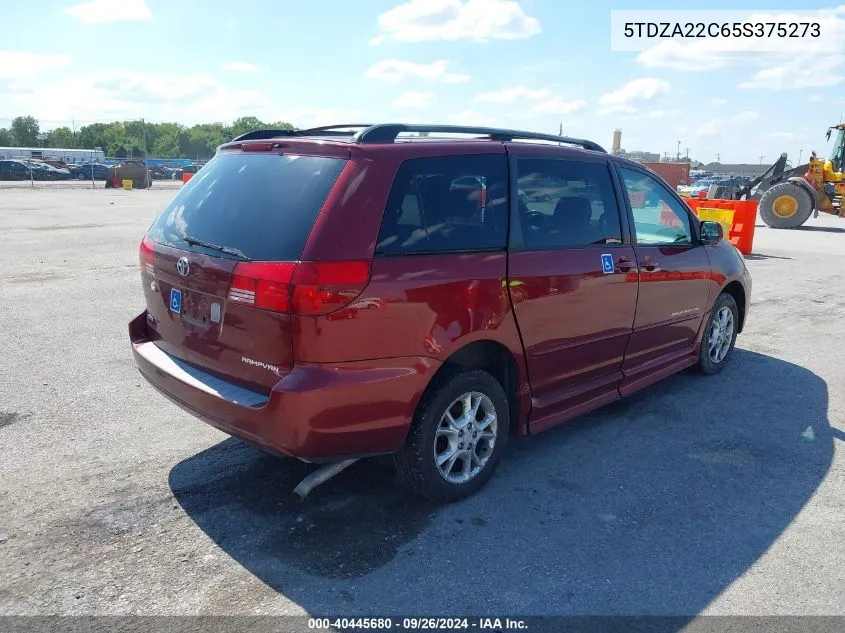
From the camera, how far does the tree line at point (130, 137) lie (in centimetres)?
11794

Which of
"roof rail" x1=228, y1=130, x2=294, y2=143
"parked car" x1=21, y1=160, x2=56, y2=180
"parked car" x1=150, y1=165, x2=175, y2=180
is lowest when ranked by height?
"roof rail" x1=228, y1=130, x2=294, y2=143

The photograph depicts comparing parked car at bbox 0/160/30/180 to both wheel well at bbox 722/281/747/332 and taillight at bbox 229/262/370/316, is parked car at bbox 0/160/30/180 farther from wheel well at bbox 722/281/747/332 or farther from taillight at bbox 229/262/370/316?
taillight at bbox 229/262/370/316

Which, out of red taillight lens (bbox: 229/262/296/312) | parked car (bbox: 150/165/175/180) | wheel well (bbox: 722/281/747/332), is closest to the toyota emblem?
red taillight lens (bbox: 229/262/296/312)

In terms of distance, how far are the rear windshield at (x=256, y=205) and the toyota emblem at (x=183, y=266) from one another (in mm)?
87

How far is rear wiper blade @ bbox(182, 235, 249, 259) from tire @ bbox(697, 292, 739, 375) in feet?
13.0

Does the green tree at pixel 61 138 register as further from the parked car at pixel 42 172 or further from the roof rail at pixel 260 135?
the roof rail at pixel 260 135

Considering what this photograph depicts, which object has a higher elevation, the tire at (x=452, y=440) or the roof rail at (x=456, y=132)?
the roof rail at (x=456, y=132)

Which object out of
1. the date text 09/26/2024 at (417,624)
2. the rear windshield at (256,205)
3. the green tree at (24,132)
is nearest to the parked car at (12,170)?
the rear windshield at (256,205)

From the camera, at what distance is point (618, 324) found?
4344 millimetres

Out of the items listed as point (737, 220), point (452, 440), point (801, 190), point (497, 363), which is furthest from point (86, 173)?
point (452, 440)

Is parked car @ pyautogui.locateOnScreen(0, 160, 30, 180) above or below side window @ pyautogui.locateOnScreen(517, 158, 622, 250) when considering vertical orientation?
above

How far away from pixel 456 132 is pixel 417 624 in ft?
8.32

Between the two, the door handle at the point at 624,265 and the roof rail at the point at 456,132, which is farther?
the door handle at the point at 624,265

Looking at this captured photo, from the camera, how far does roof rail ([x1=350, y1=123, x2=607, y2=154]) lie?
3281mm
